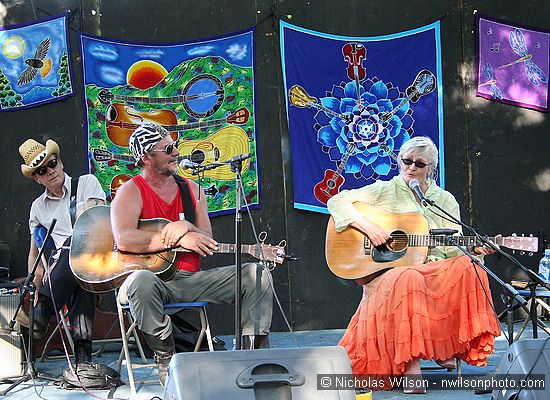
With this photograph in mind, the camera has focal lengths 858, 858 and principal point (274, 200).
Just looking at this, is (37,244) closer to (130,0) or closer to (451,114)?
(130,0)

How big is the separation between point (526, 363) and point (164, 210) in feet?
A: 9.14

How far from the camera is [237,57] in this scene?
7555 mm

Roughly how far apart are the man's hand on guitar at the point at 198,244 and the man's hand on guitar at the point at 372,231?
0.90 m

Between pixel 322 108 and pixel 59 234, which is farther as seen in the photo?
pixel 322 108

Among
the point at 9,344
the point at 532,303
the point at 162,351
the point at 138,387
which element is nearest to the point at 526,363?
the point at 532,303

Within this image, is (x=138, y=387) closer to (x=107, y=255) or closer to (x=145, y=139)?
(x=107, y=255)

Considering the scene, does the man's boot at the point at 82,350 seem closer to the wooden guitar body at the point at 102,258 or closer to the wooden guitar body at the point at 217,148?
the wooden guitar body at the point at 102,258

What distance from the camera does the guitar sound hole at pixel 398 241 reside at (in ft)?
17.4

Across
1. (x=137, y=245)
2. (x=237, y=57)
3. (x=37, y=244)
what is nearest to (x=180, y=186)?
(x=137, y=245)

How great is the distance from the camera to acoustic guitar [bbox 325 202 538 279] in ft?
17.3

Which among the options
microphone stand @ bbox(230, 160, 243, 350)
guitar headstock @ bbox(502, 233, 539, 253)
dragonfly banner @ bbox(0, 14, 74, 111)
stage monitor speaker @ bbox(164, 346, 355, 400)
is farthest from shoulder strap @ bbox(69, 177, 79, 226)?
stage monitor speaker @ bbox(164, 346, 355, 400)

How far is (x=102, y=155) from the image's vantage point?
736 cm

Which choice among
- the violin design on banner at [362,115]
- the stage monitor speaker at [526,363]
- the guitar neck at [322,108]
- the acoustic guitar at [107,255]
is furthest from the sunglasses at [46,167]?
the stage monitor speaker at [526,363]

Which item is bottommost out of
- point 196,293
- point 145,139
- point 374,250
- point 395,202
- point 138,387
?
point 138,387
